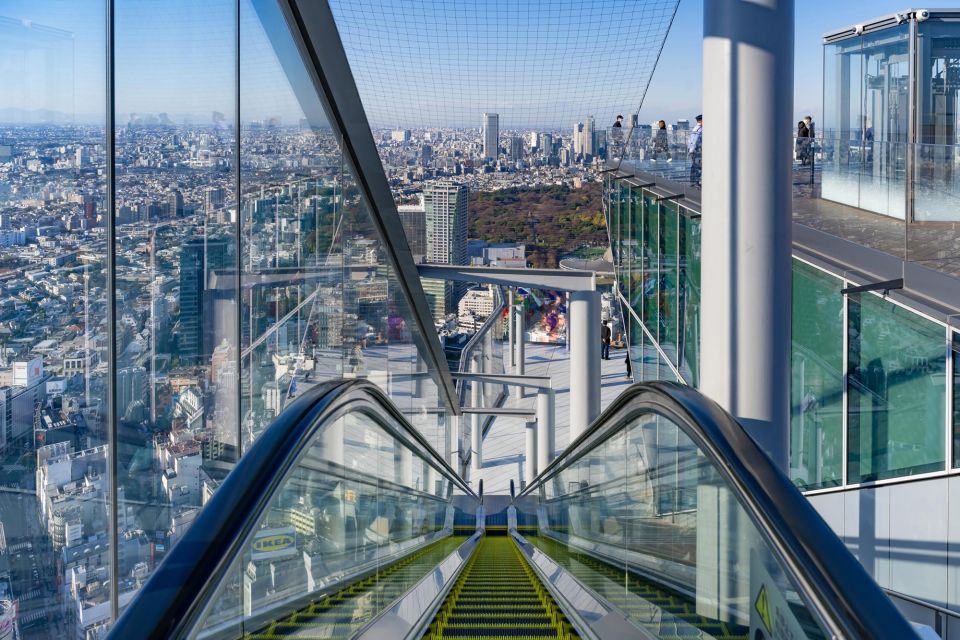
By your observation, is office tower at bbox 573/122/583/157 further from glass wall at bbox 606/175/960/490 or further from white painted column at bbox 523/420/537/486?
white painted column at bbox 523/420/537/486

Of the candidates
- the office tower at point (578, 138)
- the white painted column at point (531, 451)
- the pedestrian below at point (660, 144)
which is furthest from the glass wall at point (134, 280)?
the white painted column at point (531, 451)

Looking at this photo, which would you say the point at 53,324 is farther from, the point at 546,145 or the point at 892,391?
the point at 546,145

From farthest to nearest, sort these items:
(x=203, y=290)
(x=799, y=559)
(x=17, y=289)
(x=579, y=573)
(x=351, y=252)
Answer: (x=351, y=252), (x=579, y=573), (x=203, y=290), (x=17, y=289), (x=799, y=559)

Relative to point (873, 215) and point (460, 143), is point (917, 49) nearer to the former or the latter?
point (873, 215)

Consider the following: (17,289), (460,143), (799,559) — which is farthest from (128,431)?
(460,143)

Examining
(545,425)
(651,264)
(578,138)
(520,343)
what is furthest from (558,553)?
(520,343)
